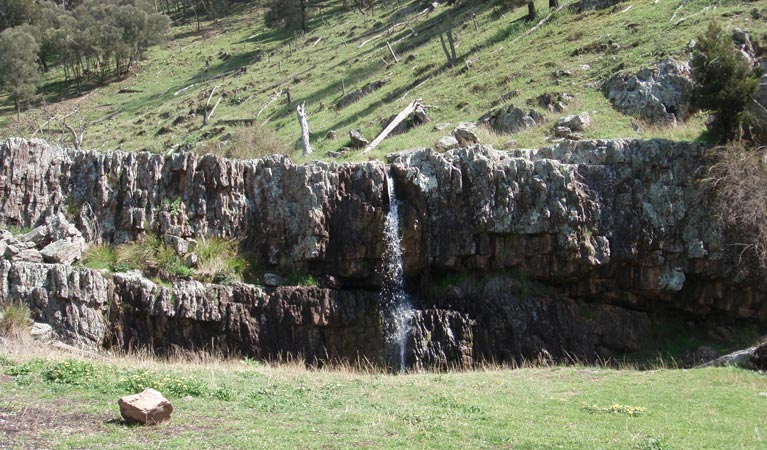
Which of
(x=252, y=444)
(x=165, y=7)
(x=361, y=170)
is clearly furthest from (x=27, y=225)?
(x=165, y=7)

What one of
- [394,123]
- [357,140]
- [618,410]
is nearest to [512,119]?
[394,123]

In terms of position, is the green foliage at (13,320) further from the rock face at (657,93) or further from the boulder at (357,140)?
the rock face at (657,93)

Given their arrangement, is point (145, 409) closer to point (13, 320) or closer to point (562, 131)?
point (13, 320)

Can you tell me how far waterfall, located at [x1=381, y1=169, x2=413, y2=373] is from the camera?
62.6 ft

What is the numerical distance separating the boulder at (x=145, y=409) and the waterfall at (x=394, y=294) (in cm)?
1003

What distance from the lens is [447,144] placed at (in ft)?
Answer: 81.7

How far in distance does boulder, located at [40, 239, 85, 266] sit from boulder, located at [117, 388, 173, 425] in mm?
9860

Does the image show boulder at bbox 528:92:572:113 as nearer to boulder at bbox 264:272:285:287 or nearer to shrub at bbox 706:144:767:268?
shrub at bbox 706:144:767:268

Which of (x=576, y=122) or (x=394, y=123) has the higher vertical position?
(x=394, y=123)

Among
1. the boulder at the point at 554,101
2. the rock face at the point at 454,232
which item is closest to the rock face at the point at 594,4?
the boulder at the point at 554,101

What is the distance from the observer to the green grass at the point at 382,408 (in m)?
9.23

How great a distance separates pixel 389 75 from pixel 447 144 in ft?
54.5

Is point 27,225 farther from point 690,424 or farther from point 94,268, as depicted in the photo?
point 690,424

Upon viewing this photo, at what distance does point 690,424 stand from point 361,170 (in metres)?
11.8
